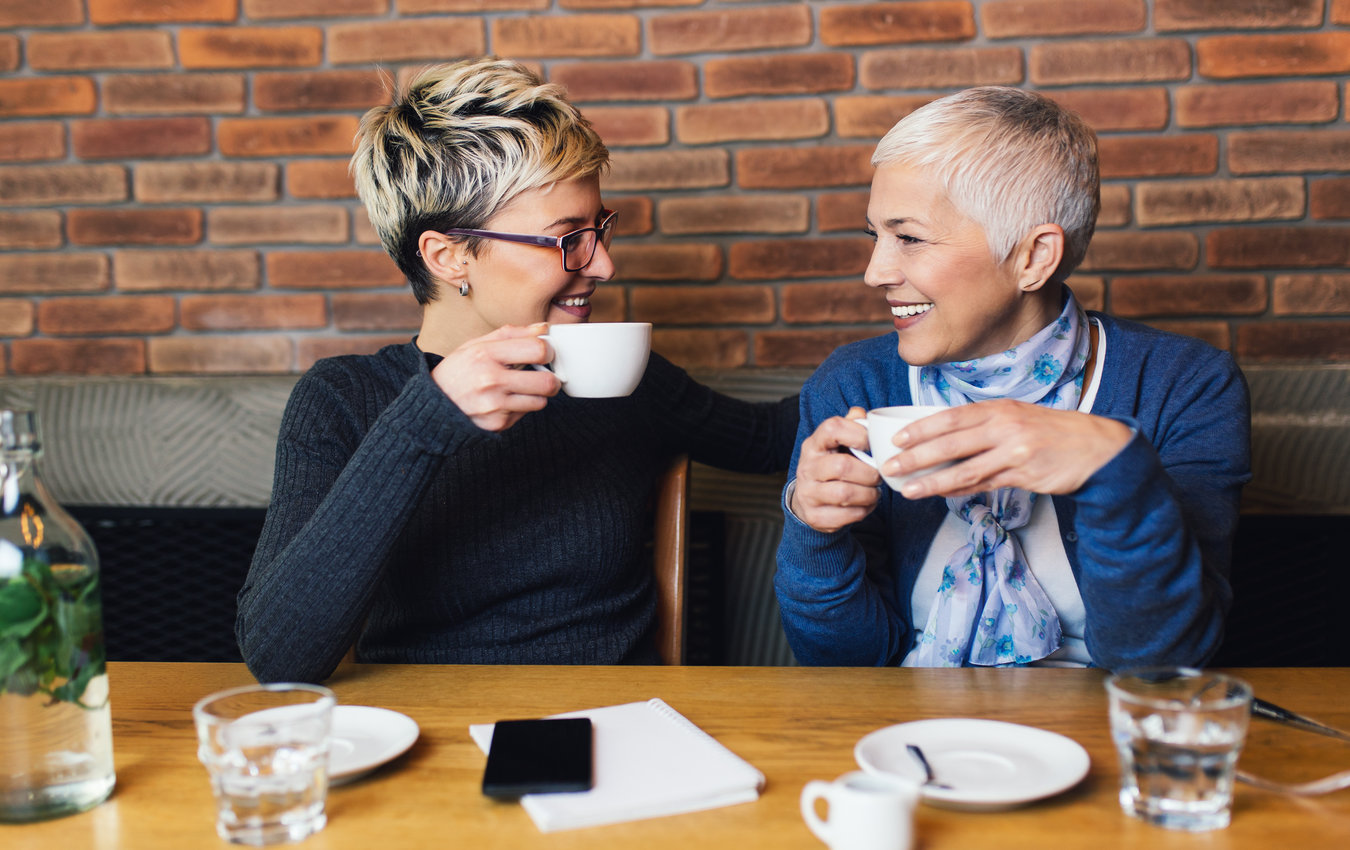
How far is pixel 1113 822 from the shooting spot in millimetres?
763

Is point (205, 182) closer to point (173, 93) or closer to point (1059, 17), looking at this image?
point (173, 93)

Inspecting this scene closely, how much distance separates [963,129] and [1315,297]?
1.02m

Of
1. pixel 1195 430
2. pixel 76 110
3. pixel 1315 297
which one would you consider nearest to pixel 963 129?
pixel 1195 430

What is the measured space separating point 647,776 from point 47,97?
1.88 metres

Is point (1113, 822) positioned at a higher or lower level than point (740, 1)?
lower

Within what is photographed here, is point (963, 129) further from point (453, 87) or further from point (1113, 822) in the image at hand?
point (1113, 822)

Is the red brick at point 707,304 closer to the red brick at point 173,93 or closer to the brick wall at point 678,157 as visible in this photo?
the brick wall at point 678,157

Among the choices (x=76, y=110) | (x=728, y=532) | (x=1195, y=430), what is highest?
(x=76, y=110)

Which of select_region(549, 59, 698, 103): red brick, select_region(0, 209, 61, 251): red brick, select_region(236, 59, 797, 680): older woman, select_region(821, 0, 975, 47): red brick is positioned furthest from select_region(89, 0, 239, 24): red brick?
select_region(821, 0, 975, 47): red brick

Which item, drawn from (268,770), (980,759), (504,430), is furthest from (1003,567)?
(268,770)

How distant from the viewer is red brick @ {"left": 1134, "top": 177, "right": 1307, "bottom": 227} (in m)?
1.89

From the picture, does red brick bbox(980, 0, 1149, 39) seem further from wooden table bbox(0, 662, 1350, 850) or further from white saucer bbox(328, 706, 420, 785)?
white saucer bbox(328, 706, 420, 785)

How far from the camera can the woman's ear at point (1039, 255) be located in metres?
1.30

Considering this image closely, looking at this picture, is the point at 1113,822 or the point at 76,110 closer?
the point at 1113,822
